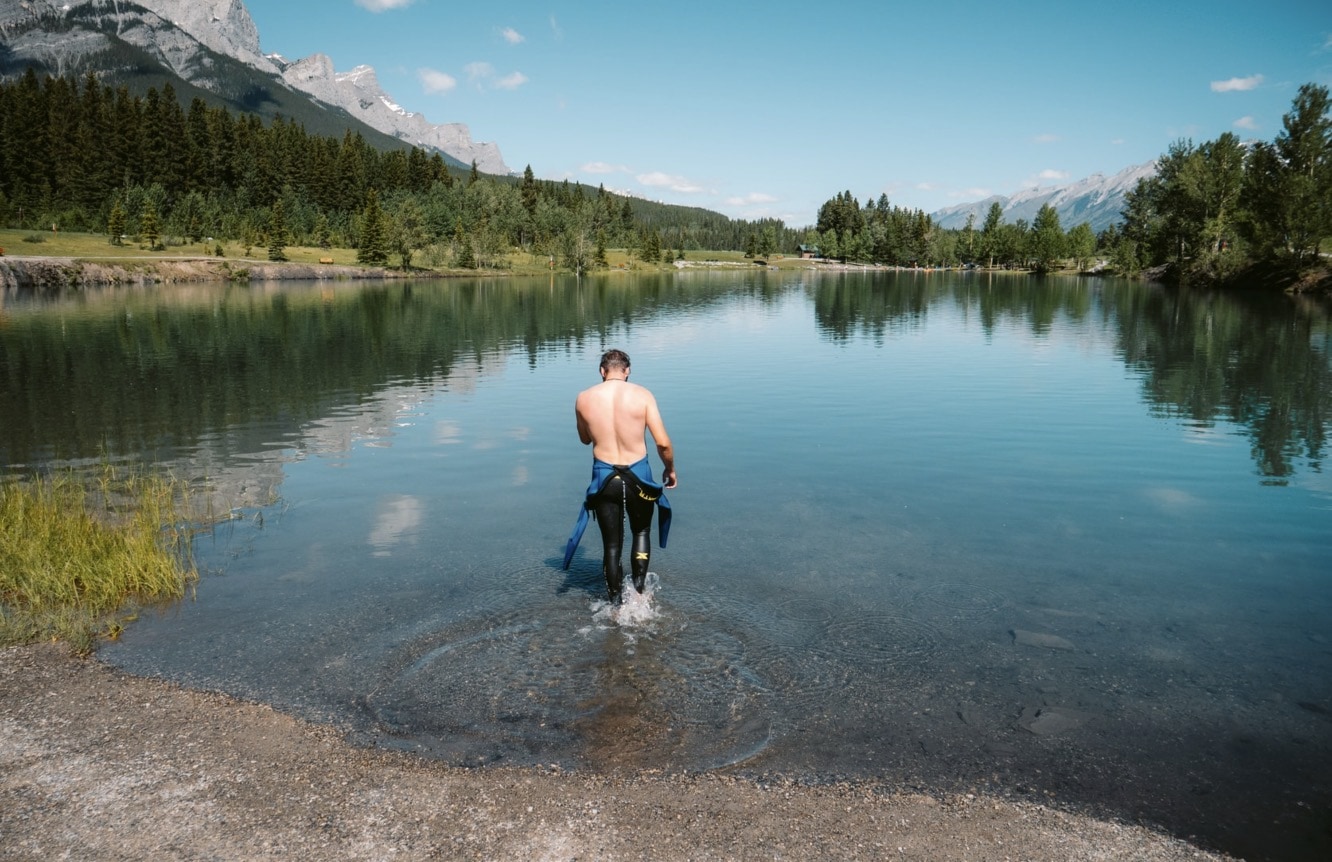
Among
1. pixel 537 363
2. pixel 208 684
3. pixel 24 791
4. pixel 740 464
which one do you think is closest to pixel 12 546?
pixel 208 684

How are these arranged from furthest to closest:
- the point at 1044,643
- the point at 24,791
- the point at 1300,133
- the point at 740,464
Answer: the point at 1300,133 < the point at 740,464 < the point at 1044,643 < the point at 24,791

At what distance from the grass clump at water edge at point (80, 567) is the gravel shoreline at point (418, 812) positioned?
291cm

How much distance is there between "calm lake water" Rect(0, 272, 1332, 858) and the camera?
799 cm

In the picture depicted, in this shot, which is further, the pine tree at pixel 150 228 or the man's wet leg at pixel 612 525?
the pine tree at pixel 150 228

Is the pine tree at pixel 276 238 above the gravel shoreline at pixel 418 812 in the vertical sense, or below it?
above

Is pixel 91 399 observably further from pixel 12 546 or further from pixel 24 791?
pixel 24 791

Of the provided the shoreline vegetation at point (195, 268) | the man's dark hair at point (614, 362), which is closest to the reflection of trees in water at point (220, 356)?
the shoreline vegetation at point (195, 268)

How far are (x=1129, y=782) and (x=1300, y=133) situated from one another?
416 feet

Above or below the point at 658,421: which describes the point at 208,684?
below

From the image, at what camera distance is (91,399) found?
90.1 ft

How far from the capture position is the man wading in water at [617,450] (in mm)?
10312

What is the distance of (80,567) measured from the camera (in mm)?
11609

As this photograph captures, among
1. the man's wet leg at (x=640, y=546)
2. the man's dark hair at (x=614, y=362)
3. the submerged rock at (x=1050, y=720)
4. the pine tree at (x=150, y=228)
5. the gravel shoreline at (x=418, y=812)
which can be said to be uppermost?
the pine tree at (x=150, y=228)

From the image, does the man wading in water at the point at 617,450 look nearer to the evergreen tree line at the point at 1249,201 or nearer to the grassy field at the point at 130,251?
the grassy field at the point at 130,251
